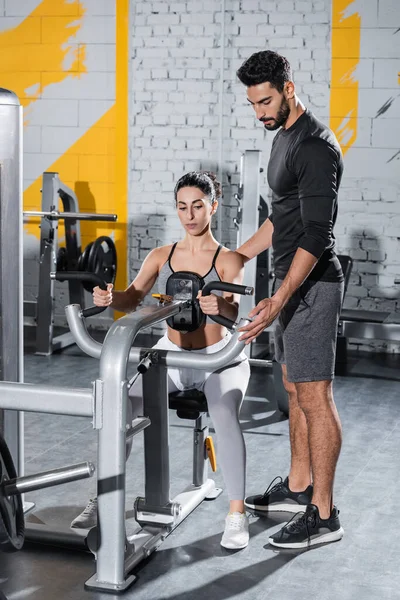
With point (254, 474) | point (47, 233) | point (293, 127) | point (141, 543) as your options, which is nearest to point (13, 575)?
point (141, 543)

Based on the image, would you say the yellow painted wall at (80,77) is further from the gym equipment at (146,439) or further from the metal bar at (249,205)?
the gym equipment at (146,439)

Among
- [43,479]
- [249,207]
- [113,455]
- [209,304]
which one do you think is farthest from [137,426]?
[249,207]

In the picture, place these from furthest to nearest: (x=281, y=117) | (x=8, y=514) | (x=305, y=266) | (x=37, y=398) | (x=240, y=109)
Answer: (x=240, y=109), (x=281, y=117), (x=305, y=266), (x=37, y=398), (x=8, y=514)

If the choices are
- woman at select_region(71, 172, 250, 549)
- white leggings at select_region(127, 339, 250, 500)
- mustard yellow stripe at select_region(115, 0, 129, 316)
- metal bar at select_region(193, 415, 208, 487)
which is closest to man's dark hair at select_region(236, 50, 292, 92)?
woman at select_region(71, 172, 250, 549)

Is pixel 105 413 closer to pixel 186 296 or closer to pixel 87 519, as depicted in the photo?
pixel 186 296

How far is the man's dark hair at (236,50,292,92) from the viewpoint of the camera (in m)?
2.54

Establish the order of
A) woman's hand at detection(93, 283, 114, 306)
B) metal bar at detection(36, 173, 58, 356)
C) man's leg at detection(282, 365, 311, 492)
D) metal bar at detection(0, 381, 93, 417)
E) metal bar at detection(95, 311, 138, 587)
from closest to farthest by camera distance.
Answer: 1. metal bar at detection(0, 381, 93, 417)
2. metal bar at detection(95, 311, 138, 587)
3. woman's hand at detection(93, 283, 114, 306)
4. man's leg at detection(282, 365, 311, 492)
5. metal bar at detection(36, 173, 58, 356)

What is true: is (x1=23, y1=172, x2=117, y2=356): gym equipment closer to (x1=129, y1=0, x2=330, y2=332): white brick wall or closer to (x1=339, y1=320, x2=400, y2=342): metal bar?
(x1=129, y1=0, x2=330, y2=332): white brick wall

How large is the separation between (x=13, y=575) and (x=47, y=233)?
3131mm

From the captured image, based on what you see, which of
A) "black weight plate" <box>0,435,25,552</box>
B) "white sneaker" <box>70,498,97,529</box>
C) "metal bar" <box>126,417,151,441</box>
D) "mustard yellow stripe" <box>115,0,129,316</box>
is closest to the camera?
"black weight plate" <box>0,435,25,552</box>

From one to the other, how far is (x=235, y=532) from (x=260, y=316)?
2.40ft

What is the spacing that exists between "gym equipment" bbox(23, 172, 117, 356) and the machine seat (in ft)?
8.17

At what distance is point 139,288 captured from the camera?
292 centimetres

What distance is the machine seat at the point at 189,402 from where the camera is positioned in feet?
9.20
